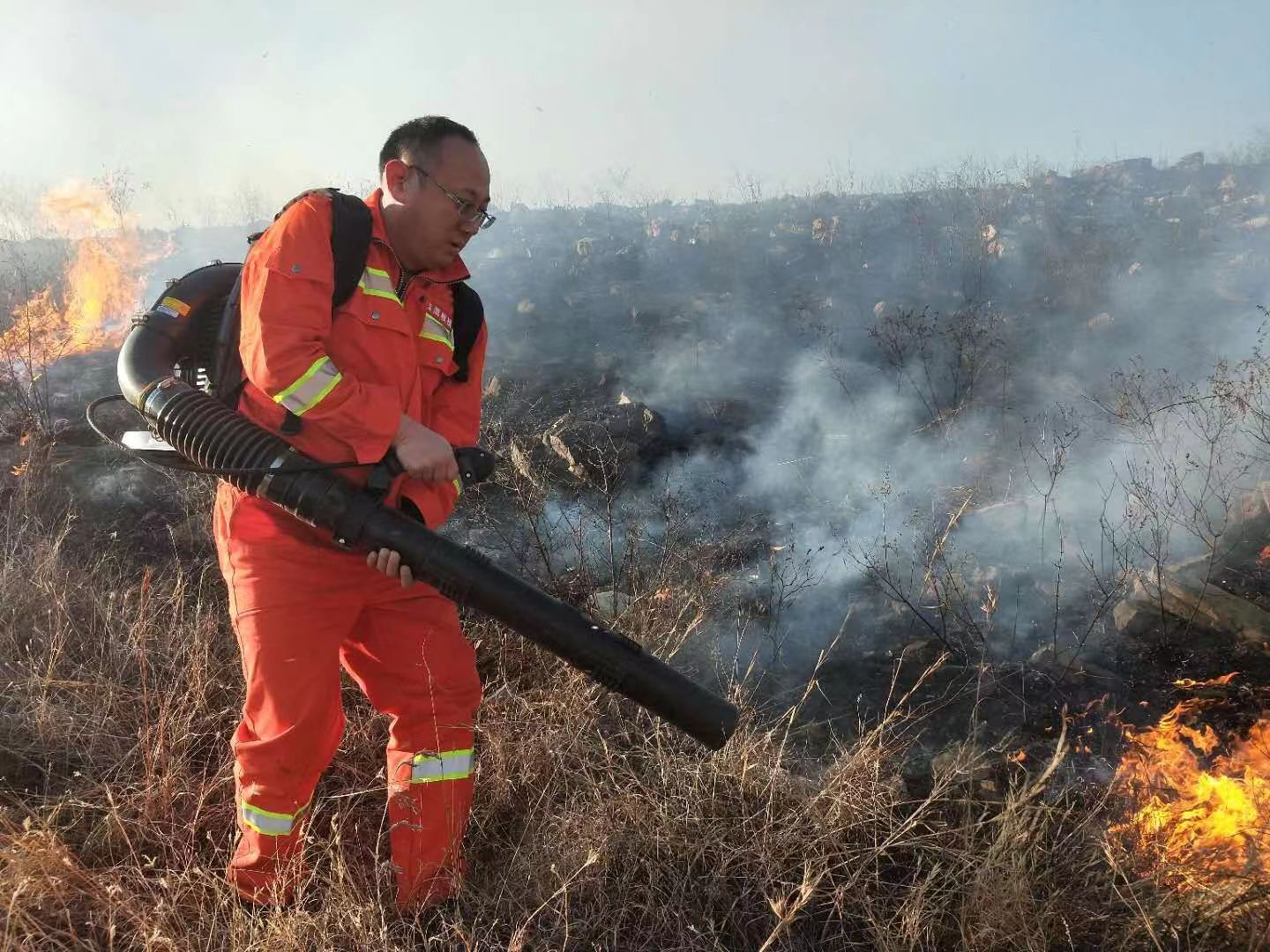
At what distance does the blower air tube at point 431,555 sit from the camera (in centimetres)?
207

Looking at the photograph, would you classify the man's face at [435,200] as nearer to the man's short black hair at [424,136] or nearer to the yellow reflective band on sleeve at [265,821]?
the man's short black hair at [424,136]

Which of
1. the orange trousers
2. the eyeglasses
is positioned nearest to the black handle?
the orange trousers

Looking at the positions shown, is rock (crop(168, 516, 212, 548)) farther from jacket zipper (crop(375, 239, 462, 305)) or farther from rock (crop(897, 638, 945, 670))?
rock (crop(897, 638, 945, 670))

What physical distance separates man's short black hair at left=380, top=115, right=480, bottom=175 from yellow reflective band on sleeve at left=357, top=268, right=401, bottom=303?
14.9 inches

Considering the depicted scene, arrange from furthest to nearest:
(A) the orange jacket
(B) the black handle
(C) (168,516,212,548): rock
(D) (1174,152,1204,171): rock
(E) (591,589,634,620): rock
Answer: (D) (1174,152,1204,171): rock < (C) (168,516,212,548): rock < (E) (591,589,634,620): rock < (B) the black handle < (A) the orange jacket

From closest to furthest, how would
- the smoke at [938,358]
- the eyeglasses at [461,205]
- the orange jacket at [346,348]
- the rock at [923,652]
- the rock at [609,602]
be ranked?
the orange jacket at [346,348] → the eyeglasses at [461,205] → the rock at [609,602] → the rock at [923,652] → the smoke at [938,358]

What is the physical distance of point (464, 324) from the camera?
8.43ft

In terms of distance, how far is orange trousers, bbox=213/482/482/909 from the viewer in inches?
83.5

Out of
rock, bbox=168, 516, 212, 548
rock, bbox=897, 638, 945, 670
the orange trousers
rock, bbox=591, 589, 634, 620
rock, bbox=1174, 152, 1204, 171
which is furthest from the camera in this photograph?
rock, bbox=1174, 152, 1204, 171

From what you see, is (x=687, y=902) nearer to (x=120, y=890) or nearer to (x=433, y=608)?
(x=433, y=608)

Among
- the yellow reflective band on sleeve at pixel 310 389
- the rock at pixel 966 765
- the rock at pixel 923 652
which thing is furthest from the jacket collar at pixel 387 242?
the rock at pixel 923 652

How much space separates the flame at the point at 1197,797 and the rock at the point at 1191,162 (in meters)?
14.5

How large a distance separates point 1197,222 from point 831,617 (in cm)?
1088

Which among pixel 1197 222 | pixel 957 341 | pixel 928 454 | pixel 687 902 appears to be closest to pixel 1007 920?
pixel 687 902
